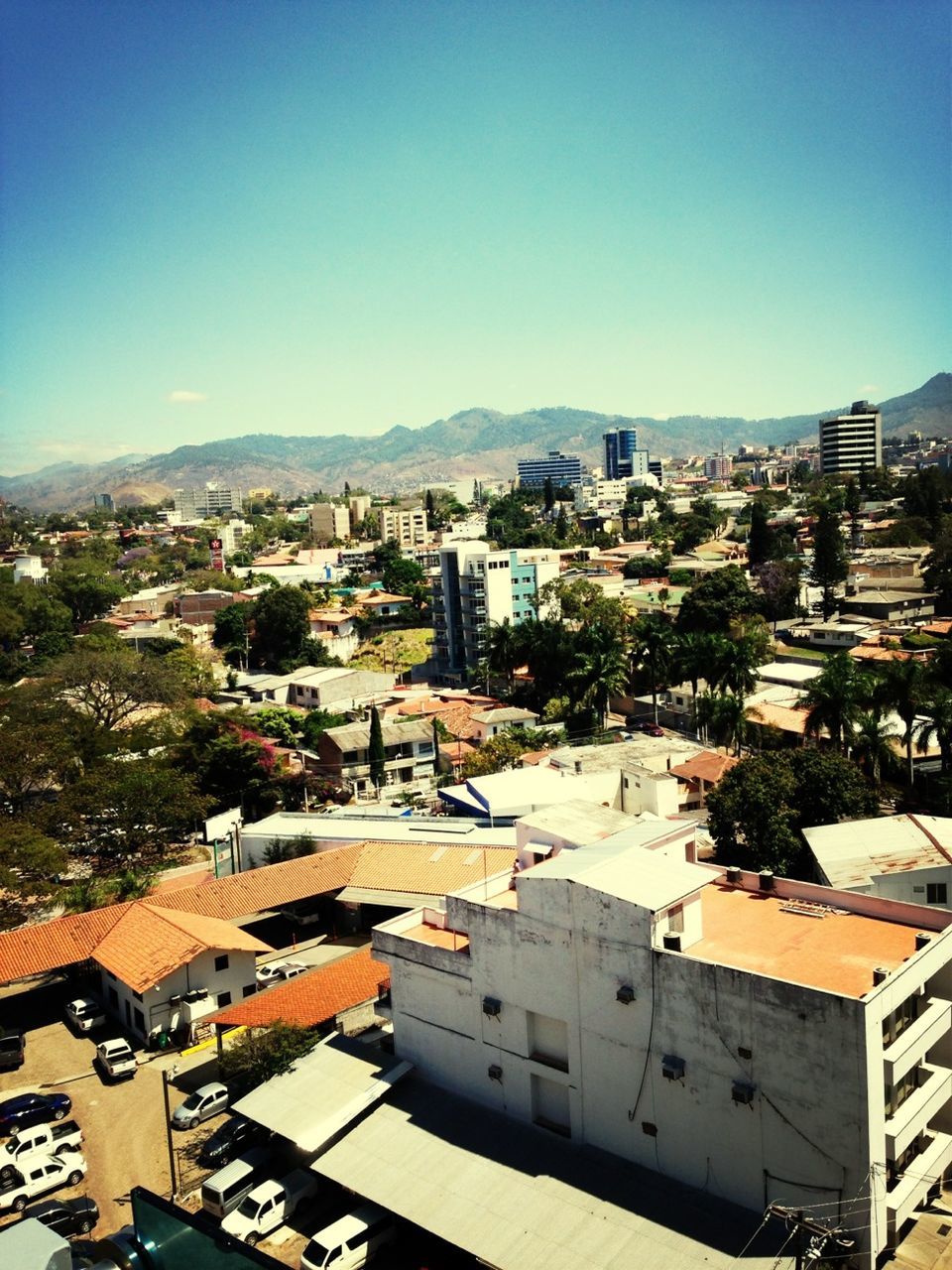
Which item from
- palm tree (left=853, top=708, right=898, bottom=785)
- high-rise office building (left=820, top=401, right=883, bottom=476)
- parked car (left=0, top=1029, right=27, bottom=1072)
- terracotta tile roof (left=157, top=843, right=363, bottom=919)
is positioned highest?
high-rise office building (left=820, top=401, right=883, bottom=476)

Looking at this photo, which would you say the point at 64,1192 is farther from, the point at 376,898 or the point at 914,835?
the point at 914,835

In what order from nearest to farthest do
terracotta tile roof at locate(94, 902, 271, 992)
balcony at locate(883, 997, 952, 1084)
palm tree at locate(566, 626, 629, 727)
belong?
balcony at locate(883, 997, 952, 1084), terracotta tile roof at locate(94, 902, 271, 992), palm tree at locate(566, 626, 629, 727)

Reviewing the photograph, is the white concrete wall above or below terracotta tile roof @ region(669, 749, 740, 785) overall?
above

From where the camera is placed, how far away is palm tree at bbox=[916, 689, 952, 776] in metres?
27.1

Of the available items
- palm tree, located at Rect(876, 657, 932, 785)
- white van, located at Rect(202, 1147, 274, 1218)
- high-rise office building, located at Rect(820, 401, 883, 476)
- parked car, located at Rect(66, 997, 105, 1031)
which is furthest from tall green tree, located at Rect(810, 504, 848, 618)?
high-rise office building, located at Rect(820, 401, 883, 476)

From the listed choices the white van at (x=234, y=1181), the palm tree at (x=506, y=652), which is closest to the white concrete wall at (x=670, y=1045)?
the white van at (x=234, y=1181)

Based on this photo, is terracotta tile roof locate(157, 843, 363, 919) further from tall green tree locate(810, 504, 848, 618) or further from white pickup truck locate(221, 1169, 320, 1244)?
tall green tree locate(810, 504, 848, 618)

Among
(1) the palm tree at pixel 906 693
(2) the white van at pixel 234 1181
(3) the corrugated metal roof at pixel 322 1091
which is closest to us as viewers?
(2) the white van at pixel 234 1181

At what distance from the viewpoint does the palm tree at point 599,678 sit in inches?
1469

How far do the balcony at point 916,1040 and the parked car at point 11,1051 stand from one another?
15.0 metres

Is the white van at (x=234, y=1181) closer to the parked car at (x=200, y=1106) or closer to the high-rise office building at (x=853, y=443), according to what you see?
the parked car at (x=200, y=1106)

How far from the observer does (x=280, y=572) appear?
8719 centimetres

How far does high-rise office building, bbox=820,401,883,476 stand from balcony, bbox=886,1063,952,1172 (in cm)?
12501

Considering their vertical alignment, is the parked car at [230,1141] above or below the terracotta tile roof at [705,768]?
below
